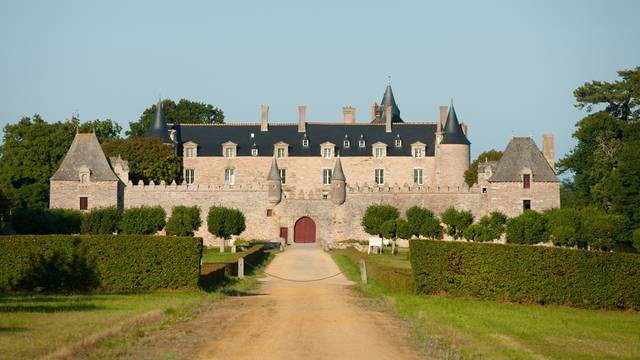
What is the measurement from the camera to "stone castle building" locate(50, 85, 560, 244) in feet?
238

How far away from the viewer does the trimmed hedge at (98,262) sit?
27.5 meters

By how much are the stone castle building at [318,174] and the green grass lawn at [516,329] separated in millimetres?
45770

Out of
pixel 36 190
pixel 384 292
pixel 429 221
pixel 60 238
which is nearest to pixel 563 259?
pixel 384 292

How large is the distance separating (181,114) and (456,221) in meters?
43.4

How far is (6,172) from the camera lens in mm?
83062

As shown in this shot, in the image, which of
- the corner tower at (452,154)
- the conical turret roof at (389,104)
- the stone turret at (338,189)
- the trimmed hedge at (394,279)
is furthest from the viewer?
the conical turret roof at (389,104)

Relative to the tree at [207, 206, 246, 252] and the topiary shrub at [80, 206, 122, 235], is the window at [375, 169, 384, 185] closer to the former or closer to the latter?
the tree at [207, 206, 246, 252]

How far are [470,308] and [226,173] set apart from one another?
212 feet

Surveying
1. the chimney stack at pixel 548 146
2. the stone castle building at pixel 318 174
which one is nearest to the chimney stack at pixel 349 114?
the stone castle building at pixel 318 174

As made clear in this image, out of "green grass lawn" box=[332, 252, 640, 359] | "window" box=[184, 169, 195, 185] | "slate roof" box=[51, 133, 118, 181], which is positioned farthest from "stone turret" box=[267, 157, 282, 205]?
"green grass lawn" box=[332, 252, 640, 359]

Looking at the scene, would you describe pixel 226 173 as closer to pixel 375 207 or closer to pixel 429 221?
pixel 375 207

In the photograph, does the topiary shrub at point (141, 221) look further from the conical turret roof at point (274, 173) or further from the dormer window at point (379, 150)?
the dormer window at point (379, 150)

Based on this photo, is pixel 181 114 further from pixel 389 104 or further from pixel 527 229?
pixel 527 229

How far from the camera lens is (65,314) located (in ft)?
70.4
